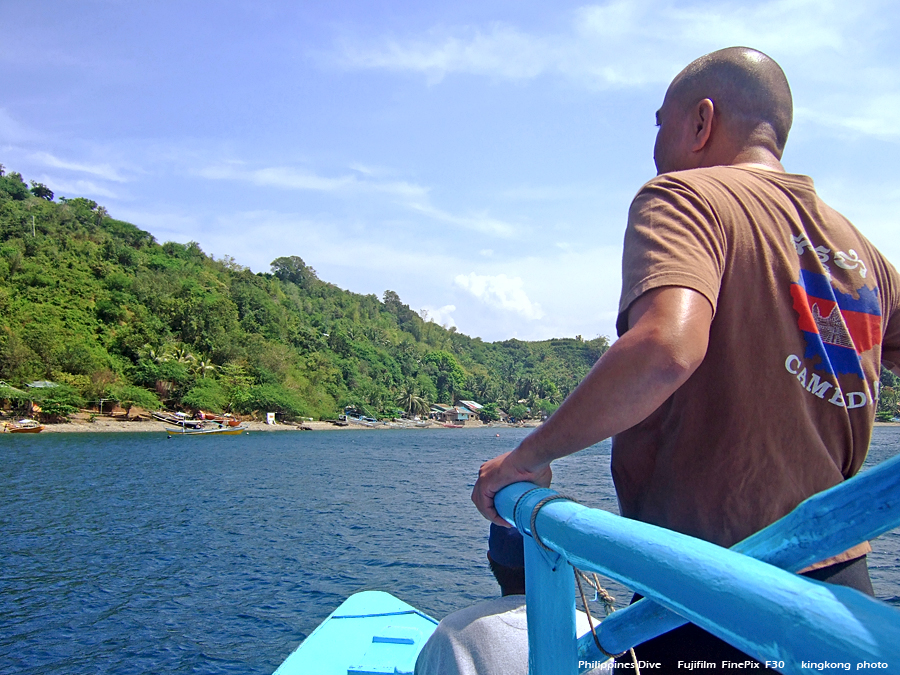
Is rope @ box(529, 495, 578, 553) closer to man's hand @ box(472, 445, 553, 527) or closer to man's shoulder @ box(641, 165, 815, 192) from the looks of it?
man's hand @ box(472, 445, 553, 527)

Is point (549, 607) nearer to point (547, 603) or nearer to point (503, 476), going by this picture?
point (547, 603)

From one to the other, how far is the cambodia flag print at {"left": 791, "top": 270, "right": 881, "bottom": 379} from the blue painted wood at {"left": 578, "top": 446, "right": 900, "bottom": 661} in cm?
54

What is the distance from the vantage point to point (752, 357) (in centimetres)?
109

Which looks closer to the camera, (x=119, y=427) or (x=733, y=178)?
(x=733, y=178)

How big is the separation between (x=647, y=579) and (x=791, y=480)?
564 millimetres

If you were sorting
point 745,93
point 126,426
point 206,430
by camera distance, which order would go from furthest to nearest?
point 206,430, point 126,426, point 745,93

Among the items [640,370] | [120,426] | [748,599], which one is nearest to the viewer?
[748,599]

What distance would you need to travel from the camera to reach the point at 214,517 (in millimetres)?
16828

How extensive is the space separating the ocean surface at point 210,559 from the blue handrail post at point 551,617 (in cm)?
122

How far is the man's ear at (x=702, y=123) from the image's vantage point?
1.34 metres

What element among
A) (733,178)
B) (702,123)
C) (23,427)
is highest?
(702,123)

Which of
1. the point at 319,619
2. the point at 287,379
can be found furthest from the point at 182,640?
the point at 287,379

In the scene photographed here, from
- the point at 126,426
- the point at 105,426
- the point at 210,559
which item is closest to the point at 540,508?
the point at 210,559

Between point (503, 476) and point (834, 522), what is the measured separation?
2.00ft
